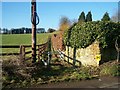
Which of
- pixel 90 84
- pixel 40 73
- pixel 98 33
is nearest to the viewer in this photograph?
pixel 90 84

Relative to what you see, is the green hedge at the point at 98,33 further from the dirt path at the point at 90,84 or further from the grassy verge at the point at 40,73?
the dirt path at the point at 90,84

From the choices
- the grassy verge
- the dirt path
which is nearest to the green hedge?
the grassy verge

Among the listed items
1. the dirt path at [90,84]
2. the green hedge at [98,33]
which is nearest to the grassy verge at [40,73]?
the dirt path at [90,84]

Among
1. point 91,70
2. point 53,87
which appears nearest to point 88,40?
point 91,70

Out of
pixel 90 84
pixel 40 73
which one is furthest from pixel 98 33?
pixel 90 84

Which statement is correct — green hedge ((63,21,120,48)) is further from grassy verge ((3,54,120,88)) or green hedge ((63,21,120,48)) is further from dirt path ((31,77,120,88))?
dirt path ((31,77,120,88))

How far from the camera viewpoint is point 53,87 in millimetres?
9352

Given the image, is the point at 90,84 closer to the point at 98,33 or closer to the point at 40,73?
the point at 40,73

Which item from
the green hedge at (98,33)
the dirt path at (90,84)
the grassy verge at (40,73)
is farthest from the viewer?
the green hedge at (98,33)

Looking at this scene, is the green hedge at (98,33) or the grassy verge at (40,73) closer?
the grassy verge at (40,73)

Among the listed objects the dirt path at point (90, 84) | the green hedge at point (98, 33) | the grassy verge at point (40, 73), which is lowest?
the dirt path at point (90, 84)

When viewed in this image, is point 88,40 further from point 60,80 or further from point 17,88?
point 17,88

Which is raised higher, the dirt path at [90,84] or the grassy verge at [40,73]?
the grassy verge at [40,73]

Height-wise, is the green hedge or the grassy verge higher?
the green hedge
